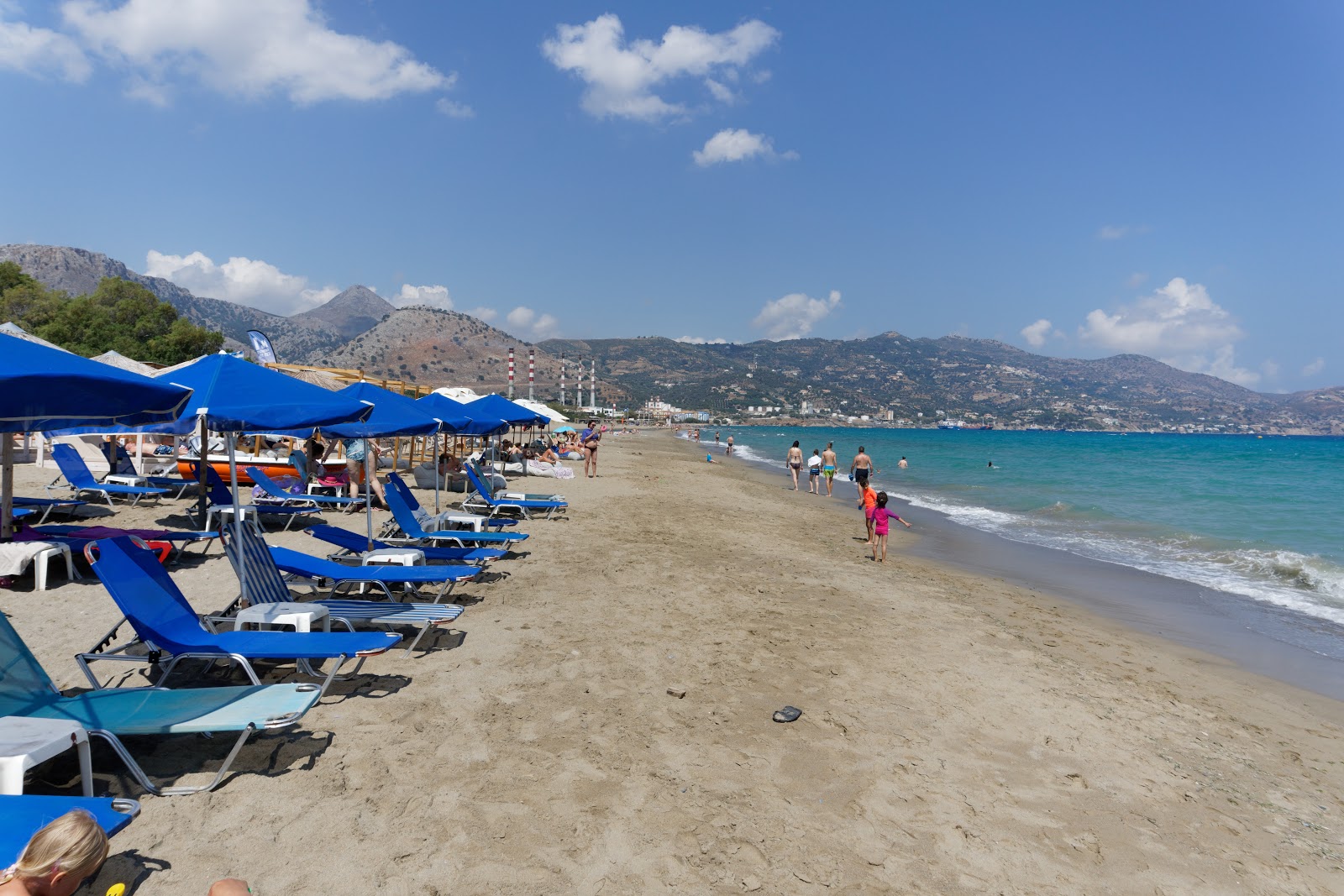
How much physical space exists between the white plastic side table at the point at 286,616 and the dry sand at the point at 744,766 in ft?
1.65

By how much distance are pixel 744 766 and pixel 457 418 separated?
7638 mm

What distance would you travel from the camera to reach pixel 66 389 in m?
2.95

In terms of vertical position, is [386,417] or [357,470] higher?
[386,417]

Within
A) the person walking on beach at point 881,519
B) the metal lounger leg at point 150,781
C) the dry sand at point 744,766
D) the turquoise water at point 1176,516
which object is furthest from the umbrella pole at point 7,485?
the turquoise water at point 1176,516

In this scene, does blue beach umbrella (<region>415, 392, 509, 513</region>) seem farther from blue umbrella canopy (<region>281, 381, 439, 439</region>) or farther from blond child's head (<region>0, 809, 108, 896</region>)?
blond child's head (<region>0, 809, 108, 896</region>)

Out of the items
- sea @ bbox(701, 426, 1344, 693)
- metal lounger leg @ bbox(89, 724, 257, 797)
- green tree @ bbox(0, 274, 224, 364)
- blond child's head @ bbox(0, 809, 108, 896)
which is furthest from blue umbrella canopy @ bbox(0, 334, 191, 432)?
green tree @ bbox(0, 274, 224, 364)

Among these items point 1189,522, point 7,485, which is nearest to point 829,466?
point 1189,522

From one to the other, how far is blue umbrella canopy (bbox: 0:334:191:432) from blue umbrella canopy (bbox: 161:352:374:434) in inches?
38.9

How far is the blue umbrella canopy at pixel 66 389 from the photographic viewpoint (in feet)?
9.12

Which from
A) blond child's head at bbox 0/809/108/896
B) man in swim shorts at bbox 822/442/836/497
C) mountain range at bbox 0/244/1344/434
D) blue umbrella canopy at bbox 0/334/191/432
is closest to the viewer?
blond child's head at bbox 0/809/108/896

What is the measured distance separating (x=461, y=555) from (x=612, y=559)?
2.06 m

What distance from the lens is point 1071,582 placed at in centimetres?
993

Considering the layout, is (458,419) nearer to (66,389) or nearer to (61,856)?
(66,389)

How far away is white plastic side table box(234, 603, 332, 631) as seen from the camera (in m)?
4.57
